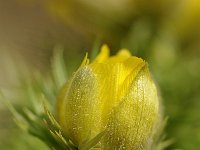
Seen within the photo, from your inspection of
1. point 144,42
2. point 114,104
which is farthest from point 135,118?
point 144,42

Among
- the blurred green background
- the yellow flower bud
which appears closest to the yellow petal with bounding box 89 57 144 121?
the yellow flower bud

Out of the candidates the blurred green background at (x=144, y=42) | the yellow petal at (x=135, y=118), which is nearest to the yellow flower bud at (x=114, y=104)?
the yellow petal at (x=135, y=118)

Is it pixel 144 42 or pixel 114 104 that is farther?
pixel 144 42

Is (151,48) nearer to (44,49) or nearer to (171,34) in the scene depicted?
(171,34)

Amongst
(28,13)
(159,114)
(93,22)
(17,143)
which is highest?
(28,13)

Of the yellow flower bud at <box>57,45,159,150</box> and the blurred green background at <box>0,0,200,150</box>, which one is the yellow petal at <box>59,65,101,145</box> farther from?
the blurred green background at <box>0,0,200,150</box>

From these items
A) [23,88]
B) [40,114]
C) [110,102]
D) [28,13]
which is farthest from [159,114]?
[28,13]

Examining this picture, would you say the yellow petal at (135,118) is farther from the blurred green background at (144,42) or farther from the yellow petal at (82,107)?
the blurred green background at (144,42)

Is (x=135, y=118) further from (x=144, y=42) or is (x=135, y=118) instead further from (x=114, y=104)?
(x=144, y=42)
